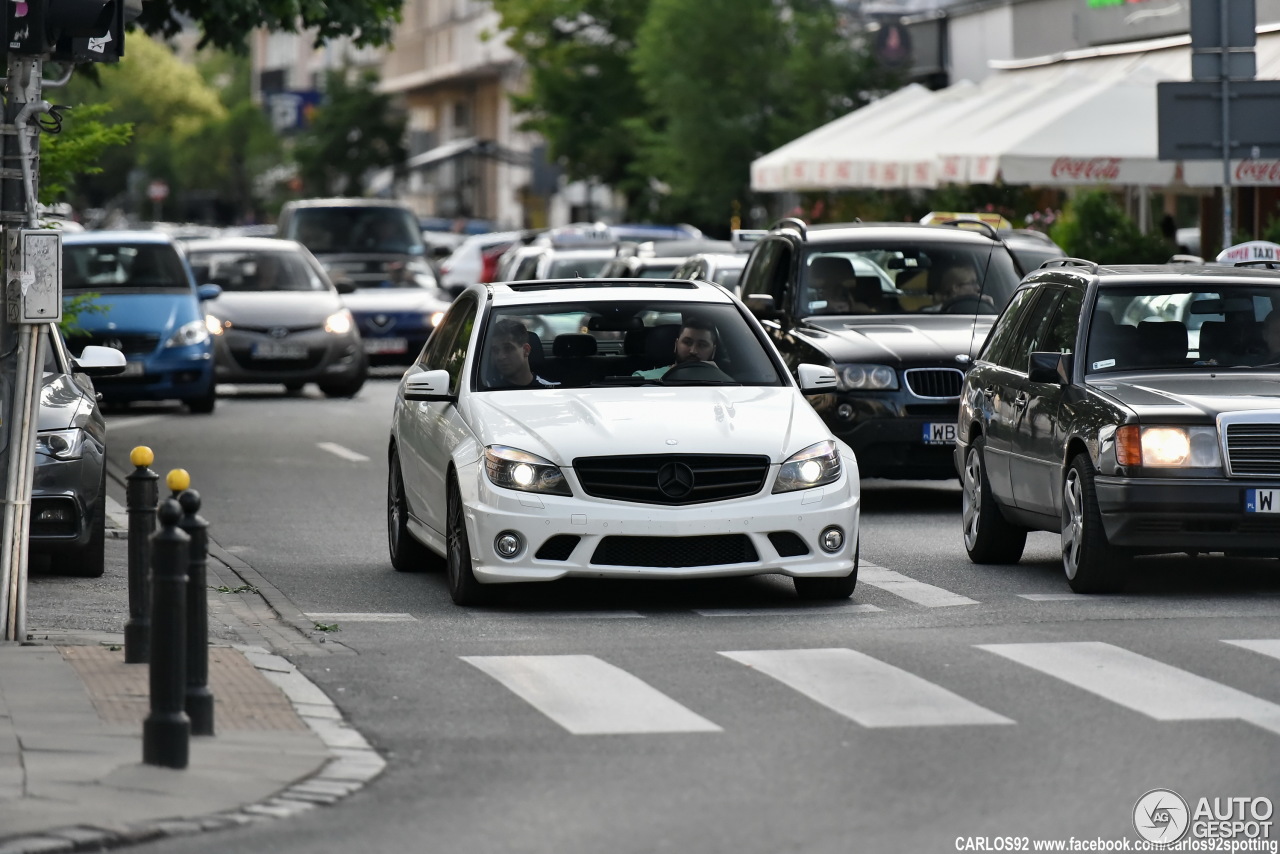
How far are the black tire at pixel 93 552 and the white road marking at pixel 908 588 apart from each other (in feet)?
12.0

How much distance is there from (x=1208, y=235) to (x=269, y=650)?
26.3 meters

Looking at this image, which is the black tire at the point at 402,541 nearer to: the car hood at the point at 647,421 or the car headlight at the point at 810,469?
the car hood at the point at 647,421

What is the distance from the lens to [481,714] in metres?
8.78

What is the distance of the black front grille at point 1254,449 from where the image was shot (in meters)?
11.5

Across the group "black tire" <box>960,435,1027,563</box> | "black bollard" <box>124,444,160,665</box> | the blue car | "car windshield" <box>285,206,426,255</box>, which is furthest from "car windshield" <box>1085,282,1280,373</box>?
"car windshield" <box>285,206,426,255</box>

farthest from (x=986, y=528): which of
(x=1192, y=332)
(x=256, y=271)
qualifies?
(x=256, y=271)

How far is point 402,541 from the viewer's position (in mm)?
13430

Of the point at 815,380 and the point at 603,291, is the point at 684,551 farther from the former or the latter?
the point at 603,291

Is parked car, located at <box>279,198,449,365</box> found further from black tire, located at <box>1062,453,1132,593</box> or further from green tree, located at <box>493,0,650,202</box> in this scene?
black tire, located at <box>1062,453,1132,593</box>

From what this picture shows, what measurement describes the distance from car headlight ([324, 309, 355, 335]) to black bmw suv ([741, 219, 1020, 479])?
32.1 feet

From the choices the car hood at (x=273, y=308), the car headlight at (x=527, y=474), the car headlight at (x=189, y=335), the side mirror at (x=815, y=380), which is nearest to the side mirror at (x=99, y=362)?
the car headlight at (x=527, y=474)

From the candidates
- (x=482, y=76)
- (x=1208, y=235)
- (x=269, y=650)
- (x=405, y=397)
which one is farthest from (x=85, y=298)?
(x=482, y=76)

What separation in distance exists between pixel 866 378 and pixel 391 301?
16246mm

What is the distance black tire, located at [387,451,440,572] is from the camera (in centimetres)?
1338
